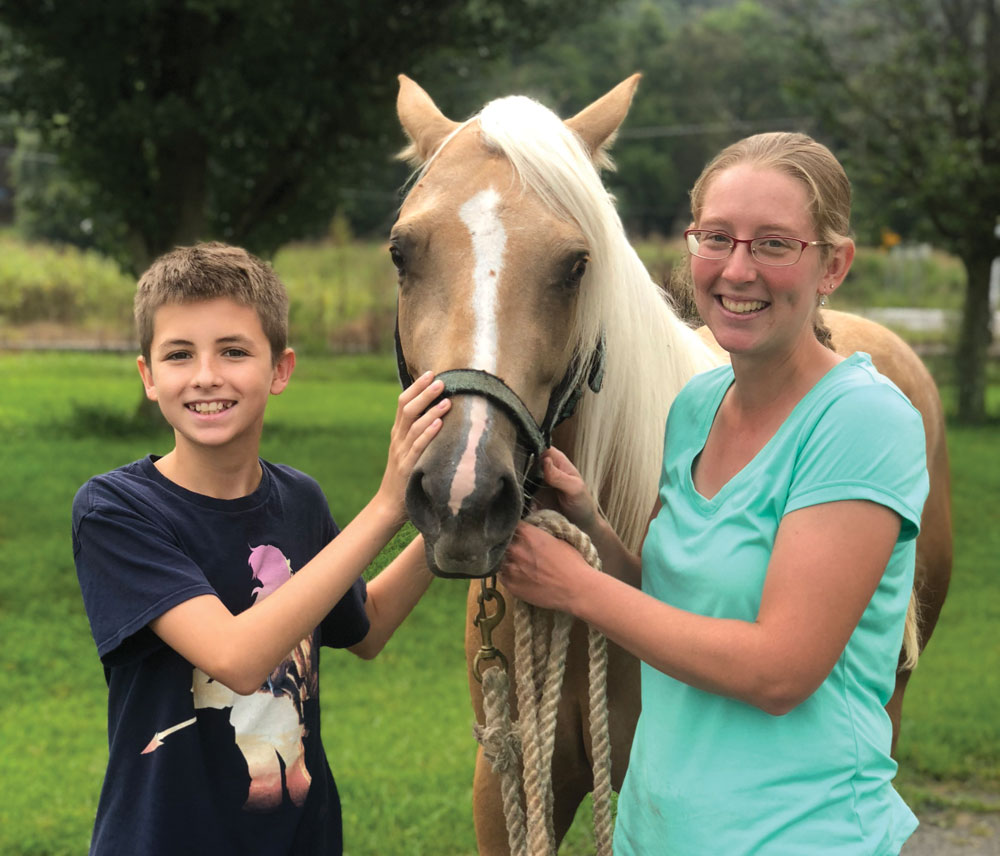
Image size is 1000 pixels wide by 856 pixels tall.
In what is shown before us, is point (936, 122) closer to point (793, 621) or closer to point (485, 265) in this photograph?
point (485, 265)

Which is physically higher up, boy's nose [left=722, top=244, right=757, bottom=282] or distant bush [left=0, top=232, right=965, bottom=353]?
boy's nose [left=722, top=244, right=757, bottom=282]

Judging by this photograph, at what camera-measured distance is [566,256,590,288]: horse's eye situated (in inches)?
72.9

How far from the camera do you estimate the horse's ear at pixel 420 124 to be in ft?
7.06

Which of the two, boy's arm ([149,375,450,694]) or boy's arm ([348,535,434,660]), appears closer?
boy's arm ([149,375,450,694])

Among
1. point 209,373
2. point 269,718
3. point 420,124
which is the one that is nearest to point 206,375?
point 209,373

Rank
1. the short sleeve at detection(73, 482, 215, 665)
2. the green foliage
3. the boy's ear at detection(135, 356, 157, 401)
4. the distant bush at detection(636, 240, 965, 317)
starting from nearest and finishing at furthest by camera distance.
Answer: the short sleeve at detection(73, 482, 215, 665), the boy's ear at detection(135, 356, 157, 401), the green foliage, the distant bush at detection(636, 240, 965, 317)

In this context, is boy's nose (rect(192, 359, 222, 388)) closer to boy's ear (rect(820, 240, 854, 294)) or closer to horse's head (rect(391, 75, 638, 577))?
Result: horse's head (rect(391, 75, 638, 577))

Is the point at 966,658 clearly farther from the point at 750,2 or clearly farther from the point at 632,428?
A: the point at 750,2

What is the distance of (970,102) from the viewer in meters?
13.3

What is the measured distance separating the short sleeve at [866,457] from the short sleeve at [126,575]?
0.97m

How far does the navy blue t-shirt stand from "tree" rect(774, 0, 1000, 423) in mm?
12554

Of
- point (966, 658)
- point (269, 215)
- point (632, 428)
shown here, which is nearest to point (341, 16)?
point (269, 215)

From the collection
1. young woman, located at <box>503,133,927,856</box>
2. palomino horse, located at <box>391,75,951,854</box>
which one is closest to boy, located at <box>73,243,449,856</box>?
→ palomino horse, located at <box>391,75,951,854</box>

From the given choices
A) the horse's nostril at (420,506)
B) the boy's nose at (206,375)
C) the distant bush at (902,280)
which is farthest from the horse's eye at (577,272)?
the distant bush at (902,280)
